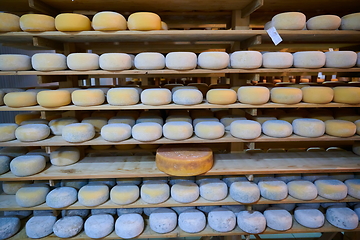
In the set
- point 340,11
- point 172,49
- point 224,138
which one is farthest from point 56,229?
point 340,11

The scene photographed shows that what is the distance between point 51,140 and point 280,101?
218 centimetres

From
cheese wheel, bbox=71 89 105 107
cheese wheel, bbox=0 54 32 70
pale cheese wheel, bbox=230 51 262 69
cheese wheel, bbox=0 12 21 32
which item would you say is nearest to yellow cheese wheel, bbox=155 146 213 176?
cheese wheel, bbox=71 89 105 107

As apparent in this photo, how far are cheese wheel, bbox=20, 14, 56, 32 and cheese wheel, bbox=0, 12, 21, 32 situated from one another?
0.07 meters

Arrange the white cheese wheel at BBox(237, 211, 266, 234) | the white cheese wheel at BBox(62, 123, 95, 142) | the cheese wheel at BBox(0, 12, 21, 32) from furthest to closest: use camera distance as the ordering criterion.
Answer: the white cheese wheel at BBox(237, 211, 266, 234) → the white cheese wheel at BBox(62, 123, 95, 142) → the cheese wheel at BBox(0, 12, 21, 32)

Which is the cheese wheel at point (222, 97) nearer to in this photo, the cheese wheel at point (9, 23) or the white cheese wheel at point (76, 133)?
the white cheese wheel at point (76, 133)

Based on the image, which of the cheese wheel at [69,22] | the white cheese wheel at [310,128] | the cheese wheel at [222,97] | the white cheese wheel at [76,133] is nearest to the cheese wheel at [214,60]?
the cheese wheel at [222,97]

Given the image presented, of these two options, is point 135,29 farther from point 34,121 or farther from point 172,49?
point 34,121

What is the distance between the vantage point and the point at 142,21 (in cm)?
192

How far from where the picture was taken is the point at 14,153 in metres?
2.35

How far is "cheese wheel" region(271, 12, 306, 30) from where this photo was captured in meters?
1.96

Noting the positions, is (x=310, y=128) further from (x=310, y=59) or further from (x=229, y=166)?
(x=229, y=166)

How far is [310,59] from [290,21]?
39 centimetres

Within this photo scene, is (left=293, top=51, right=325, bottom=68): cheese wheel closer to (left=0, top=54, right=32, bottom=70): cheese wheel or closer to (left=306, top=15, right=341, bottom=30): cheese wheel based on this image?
(left=306, top=15, right=341, bottom=30): cheese wheel

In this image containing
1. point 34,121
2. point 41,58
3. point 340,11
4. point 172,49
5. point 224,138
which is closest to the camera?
point 41,58
